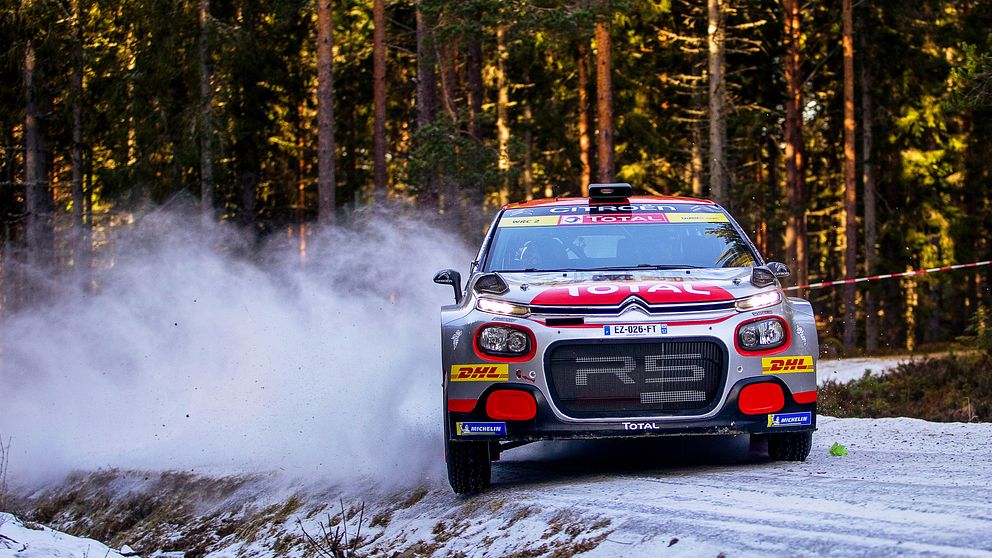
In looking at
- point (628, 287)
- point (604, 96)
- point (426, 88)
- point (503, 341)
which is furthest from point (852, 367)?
point (503, 341)

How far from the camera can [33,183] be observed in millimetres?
31594

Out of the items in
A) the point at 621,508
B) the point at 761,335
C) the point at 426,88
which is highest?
the point at 426,88

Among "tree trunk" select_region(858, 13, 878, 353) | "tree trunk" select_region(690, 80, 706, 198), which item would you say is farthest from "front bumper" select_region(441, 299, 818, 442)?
"tree trunk" select_region(858, 13, 878, 353)

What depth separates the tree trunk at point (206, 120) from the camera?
1182 inches

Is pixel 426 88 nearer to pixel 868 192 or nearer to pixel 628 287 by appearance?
pixel 868 192

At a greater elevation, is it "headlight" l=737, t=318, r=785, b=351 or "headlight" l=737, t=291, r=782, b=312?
"headlight" l=737, t=291, r=782, b=312

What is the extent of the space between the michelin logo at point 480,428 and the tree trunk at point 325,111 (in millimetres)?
20160

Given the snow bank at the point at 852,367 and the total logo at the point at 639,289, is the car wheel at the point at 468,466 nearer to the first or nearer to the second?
the total logo at the point at 639,289

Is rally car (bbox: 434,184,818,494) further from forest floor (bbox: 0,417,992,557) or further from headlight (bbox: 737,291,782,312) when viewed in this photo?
forest floor (bbox: 0,417,992,557)

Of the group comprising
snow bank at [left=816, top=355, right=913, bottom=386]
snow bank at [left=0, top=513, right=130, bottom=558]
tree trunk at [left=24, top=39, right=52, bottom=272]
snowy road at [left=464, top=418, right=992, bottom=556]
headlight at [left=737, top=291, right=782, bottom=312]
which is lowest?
snow bank at [left=0, top=513, right=130, bottom=558]

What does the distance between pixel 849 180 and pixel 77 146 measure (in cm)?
2207

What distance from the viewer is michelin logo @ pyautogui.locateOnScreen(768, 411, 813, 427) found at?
715 cm

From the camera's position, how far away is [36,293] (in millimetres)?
28219

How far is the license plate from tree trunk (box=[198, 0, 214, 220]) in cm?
2478
